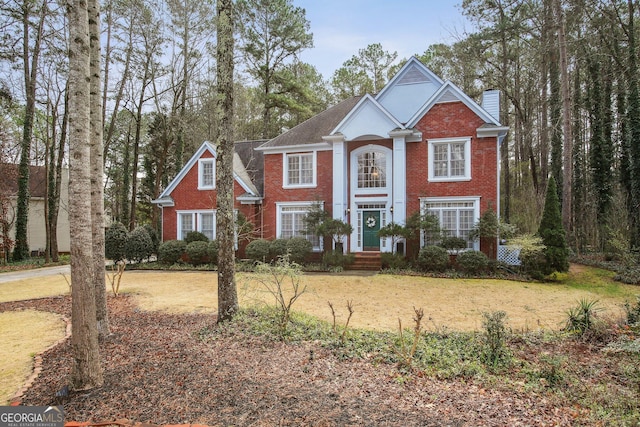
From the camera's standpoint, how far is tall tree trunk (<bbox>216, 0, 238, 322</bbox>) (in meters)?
6.86

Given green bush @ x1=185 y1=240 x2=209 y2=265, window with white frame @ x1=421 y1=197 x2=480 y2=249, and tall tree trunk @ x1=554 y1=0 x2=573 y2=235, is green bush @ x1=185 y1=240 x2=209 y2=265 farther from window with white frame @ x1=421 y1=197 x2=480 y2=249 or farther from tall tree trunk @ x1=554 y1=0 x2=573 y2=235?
tall tree trunk @ x1=554 y1=0 x2=573 y2=235

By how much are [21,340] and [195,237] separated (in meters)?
12.2

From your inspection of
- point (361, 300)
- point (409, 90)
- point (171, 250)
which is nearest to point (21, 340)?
point (361, 300)

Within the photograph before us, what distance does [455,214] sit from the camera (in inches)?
642

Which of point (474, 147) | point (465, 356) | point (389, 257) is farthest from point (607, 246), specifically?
point (465, 356)

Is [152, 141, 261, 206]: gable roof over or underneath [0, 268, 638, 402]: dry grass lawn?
over

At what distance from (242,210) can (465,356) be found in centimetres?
1533

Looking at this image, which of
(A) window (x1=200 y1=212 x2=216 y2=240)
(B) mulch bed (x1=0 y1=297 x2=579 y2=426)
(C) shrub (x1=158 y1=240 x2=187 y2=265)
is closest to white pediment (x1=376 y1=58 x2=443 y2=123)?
(A) window (x1=200 y1=212 x2=216 y2=240)

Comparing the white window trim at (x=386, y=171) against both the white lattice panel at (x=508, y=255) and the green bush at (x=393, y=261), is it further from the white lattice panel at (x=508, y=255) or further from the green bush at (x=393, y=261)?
the white lattice panel at (x=508, y=255)

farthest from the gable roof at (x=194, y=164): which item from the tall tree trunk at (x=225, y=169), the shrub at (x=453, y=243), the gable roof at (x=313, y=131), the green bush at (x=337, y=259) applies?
the tall tree trunk at (x=225, y=169)

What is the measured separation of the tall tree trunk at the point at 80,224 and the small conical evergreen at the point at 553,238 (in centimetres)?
1402

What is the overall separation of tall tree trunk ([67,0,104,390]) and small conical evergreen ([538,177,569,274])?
14.0 m

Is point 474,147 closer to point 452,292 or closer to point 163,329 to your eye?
point 452,292

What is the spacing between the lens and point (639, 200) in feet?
56.9
